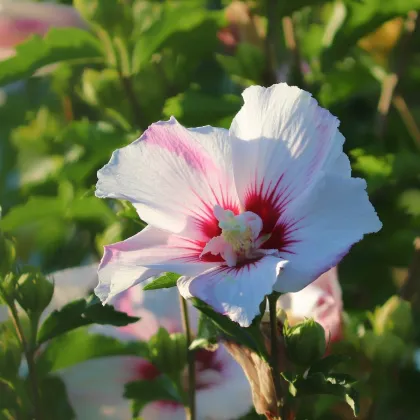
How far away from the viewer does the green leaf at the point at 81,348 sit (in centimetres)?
63

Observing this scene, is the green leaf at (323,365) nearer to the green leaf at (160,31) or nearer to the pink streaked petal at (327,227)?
the pink streaked petal at (327,227)

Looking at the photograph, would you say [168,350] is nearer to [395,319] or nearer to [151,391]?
[151,391]

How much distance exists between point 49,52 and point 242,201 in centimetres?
38

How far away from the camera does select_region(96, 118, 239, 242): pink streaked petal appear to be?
1.56ft

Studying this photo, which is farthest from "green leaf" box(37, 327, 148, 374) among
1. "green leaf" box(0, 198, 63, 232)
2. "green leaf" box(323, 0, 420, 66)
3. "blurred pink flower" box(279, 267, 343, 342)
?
"green leaf" box(323, 0, 420, 66)

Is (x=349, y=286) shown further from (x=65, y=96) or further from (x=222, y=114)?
(x=65, y=96)

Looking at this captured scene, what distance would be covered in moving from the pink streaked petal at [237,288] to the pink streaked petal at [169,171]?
51mm

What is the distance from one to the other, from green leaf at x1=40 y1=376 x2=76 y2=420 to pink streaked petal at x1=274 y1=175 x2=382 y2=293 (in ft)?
1.03

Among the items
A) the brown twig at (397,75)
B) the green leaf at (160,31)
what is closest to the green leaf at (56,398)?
the green leaf at (160,31)

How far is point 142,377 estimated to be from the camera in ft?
2.31

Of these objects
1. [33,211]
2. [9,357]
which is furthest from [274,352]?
[33,211]

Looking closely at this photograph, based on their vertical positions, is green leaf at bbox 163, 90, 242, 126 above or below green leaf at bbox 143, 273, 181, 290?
below

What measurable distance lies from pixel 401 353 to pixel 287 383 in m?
0.16

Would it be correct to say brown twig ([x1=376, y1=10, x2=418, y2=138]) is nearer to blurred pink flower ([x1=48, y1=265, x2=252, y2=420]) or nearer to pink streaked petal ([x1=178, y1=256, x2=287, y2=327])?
blurred pink flower ([x1=48, y1=265, x2=252, y2=420])
